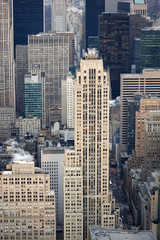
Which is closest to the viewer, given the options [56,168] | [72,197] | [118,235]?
[118,235]

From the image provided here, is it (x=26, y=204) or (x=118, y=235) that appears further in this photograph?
(x=26, y=204)

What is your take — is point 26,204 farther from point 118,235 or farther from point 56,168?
point 56,168

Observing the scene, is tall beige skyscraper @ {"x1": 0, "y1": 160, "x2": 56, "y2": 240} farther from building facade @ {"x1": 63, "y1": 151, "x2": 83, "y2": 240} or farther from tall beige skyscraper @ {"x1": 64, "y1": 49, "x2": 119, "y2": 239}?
tall beige skyscraper @ {"x1": 64, "y1": 49, "x2": 119, "y2": 239}

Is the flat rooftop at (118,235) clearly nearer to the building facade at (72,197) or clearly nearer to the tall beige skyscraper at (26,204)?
the tall beige skyscraper at (26,204)

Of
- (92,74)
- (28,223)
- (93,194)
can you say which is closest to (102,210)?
(93,194)

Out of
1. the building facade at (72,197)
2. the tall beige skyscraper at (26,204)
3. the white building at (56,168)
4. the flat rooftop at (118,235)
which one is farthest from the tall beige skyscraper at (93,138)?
the flat rooftop at (118,235)

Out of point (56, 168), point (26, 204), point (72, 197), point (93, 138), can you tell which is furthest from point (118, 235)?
point (56, 168)

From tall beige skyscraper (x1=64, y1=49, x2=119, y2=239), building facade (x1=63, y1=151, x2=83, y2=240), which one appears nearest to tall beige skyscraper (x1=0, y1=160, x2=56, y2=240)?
building facade (x1=63, y1=151, x2=83, y2=240)
